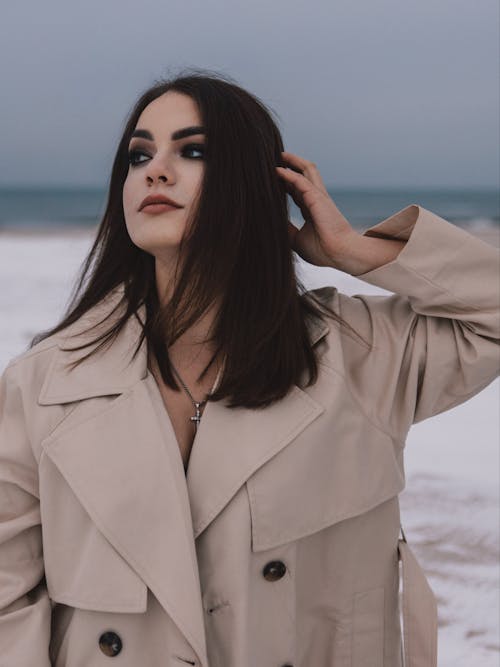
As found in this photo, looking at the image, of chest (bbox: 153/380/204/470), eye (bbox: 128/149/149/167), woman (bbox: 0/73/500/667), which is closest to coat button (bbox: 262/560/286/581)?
woman (bbox: 0/73/500/667)

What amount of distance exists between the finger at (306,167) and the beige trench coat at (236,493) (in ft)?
0.56

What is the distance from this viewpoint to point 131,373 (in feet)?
5.84

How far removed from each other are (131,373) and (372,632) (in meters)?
0.74

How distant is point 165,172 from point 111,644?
2.95 feet

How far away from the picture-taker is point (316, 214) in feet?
6.04

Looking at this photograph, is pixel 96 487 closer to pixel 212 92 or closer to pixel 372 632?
pixel 372 632

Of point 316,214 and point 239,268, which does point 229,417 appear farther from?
point 316,214

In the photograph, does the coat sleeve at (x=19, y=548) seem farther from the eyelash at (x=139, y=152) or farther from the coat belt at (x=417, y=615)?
the coat belt at (x=417, y=615)

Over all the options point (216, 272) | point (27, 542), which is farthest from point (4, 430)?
point (216, 272)

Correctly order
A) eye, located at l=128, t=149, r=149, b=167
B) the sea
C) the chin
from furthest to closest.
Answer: the sea < eye, located at l=128, t=149, r=149, b=167 < the chin

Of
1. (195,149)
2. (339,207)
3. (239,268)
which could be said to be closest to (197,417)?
(239,268)

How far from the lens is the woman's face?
5.72 ft

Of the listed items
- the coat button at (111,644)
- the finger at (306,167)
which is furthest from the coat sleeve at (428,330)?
the coat button at (111,644)

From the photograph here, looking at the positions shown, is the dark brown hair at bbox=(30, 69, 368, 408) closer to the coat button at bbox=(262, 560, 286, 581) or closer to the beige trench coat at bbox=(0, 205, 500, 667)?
the beige trench coat at bbox=(0, 205, 500, 667)
